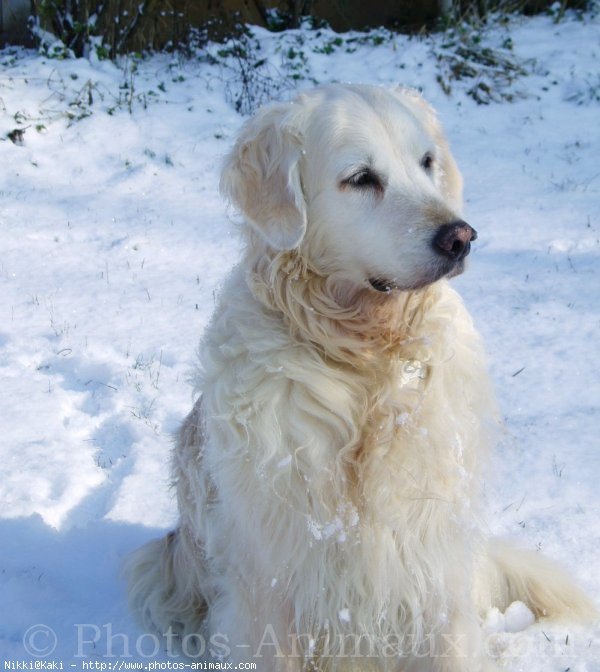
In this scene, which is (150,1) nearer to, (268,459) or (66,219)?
(66,219)

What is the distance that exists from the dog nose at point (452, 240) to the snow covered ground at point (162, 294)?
2.53 ft

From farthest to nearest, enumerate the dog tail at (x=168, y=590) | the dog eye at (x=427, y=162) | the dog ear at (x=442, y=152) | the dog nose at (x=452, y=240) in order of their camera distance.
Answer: the dog tail at (x=168, y=590)
the dog ear at (x=442, y=152)
the dog eye at (x=427, y=162)
the dog nose at (x=452, y=240)

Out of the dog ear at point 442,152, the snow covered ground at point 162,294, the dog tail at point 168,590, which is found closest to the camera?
the dog ear at point 442,152

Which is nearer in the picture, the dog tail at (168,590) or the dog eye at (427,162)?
the dog eye at (427,162)

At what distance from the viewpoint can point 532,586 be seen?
2.92 m

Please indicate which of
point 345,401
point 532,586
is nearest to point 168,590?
point 345,401

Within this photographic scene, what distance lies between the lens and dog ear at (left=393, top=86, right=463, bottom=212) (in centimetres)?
278

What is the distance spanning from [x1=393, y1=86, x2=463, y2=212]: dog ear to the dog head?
17cm

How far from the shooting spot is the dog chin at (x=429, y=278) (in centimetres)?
233

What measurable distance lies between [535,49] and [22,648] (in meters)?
9.48

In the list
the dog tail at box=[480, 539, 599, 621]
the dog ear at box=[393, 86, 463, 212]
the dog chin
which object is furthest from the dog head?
the dog tail at box=[480, 539, 599, 621]

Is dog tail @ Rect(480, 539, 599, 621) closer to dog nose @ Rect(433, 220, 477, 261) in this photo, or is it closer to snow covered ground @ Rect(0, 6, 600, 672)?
snow covered ground @ Rect(0, 6, 600, 672)

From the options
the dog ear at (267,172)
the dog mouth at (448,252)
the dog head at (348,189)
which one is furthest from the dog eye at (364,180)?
the dog mouth at (448,252)

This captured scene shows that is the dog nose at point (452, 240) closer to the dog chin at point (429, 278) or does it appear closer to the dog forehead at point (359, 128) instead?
the dog chin at point (429, 278)
